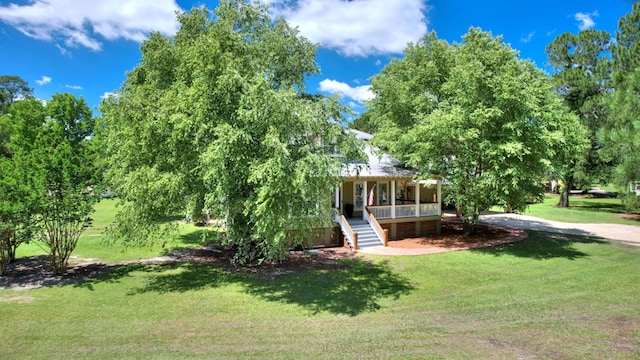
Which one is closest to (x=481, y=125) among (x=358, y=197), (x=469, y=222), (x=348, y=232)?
(x=469, y=222)

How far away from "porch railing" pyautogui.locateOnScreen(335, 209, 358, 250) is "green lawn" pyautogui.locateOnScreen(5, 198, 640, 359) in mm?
2494

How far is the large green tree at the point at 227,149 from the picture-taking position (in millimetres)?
10195

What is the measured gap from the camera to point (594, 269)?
540 inches

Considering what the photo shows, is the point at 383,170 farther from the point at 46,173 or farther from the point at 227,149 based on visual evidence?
the point at 46,173

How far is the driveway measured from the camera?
2064 centimetres

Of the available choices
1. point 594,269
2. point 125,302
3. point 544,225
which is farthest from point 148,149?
point 544,225

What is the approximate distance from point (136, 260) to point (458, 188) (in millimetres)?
15339

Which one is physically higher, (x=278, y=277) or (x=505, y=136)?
(x=505, y=136)

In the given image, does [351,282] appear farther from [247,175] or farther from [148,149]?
[148,149]

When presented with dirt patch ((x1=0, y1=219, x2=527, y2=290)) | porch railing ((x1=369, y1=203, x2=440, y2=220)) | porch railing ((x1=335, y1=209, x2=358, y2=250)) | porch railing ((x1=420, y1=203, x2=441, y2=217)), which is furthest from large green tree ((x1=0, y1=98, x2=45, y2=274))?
porch railing ((x1=420, y1=203, x2=441, y2=217))

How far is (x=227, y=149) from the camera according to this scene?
10.1 m

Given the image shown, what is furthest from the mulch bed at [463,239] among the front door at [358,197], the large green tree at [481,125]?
the front door at [358,197]

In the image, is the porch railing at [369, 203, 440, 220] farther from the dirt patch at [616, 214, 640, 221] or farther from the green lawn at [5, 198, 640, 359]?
the dirt patch at [616, 214, 640, 221]

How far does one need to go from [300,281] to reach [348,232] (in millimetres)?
5899
